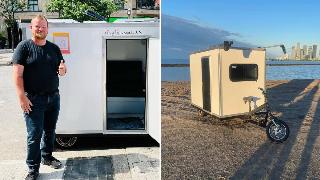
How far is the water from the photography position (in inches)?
104

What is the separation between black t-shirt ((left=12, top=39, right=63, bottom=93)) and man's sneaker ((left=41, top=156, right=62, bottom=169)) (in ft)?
3.21

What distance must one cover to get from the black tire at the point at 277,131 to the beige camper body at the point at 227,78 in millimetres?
159

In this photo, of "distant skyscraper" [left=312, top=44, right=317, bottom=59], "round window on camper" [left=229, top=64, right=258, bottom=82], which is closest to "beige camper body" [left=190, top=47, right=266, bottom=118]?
"round window on camper" [left=229, top=64, right=258, bottom=82]

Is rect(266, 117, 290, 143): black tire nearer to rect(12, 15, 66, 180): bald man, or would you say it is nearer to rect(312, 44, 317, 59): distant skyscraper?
rect(312, 44, 317, 59): distant skyscraper

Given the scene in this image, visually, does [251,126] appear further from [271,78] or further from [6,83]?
[6,83]

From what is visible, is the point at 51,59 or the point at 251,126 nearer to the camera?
the point at 251,126

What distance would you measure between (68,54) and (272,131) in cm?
357

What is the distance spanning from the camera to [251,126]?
267 centimetres

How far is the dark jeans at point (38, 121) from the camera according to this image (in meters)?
4.62

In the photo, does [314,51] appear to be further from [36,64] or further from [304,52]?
[36,64]

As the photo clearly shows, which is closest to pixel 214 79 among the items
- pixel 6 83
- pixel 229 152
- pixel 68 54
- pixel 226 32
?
pixel 226 32

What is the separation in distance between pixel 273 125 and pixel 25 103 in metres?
2.78

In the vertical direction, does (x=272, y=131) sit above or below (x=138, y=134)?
above

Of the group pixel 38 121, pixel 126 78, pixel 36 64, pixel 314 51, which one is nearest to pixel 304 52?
pixel 314 51
